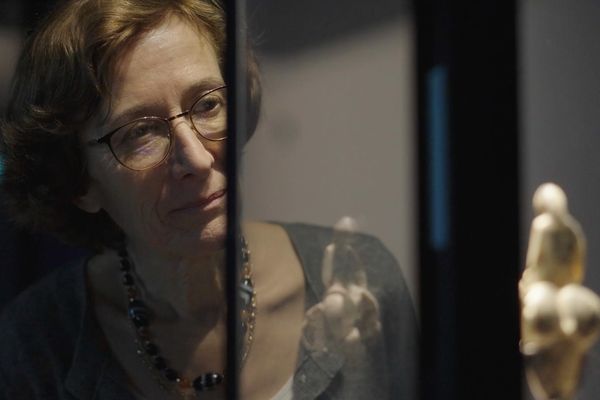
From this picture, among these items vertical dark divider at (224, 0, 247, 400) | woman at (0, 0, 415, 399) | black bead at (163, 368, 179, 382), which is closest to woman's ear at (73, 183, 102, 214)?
woman at (0, 0, 415, 399)

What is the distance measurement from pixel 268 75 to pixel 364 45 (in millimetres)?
108

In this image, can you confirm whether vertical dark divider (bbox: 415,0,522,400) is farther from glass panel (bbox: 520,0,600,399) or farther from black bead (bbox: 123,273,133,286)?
black bead (bbox: 123,273,133,286)

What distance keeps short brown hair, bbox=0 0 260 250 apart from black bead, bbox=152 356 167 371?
0.55 feet

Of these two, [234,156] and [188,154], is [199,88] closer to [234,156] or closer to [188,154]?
[188,154]

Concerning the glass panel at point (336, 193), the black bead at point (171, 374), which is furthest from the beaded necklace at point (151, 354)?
the glass panel at point (336, 193)

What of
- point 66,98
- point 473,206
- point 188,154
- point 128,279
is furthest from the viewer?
point 128,279

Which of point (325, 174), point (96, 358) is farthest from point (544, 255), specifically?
point (96, 358)

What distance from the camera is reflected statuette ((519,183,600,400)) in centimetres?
63

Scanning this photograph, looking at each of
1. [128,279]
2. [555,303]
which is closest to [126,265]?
[128,279]

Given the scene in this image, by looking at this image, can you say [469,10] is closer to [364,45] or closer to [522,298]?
[364,45]

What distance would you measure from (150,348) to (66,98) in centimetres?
31

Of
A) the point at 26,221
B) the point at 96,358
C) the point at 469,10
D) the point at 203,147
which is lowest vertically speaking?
the point at 96,358

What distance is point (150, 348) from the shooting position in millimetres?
1138

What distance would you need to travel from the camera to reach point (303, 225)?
0.72 metres
